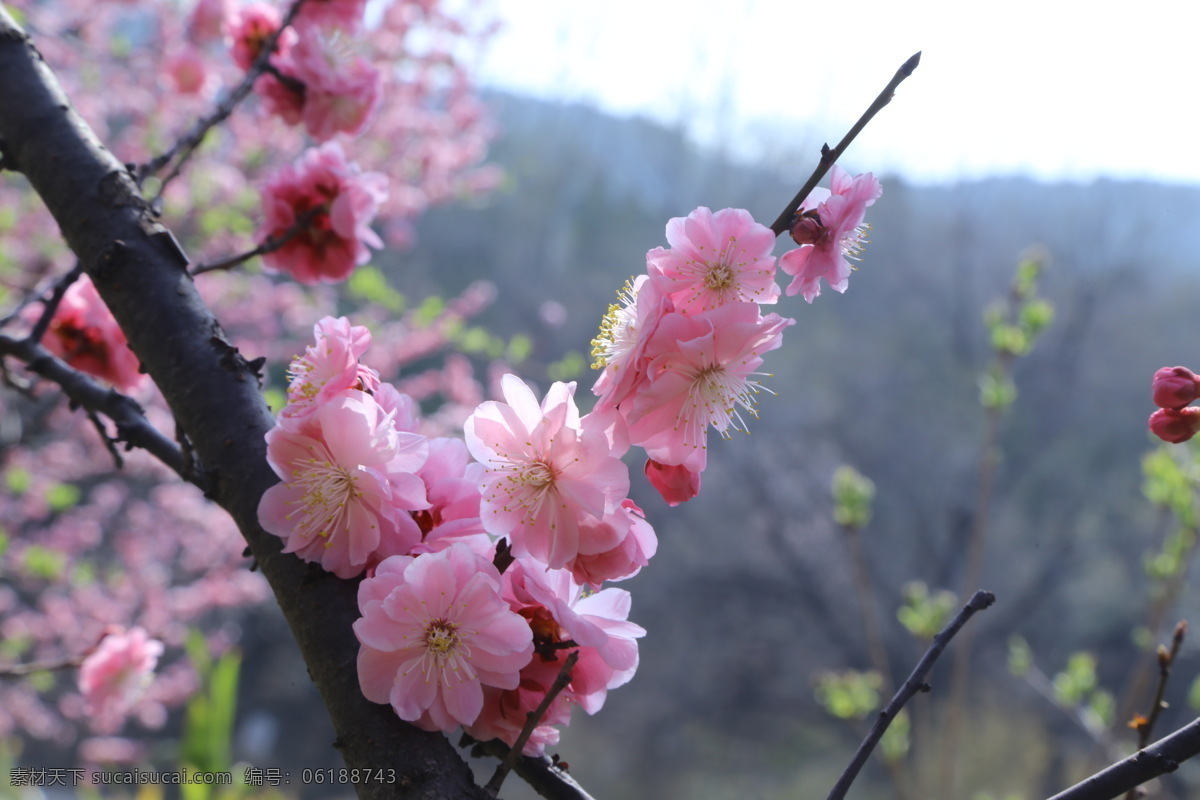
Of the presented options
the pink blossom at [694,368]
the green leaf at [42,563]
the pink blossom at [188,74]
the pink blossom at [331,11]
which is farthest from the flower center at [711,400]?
the green leaf at [42,563]

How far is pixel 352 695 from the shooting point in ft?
1.60

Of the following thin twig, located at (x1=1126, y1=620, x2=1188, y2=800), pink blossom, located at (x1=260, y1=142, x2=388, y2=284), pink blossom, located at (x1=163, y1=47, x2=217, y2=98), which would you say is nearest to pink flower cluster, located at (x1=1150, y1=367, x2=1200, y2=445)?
thin twig, located at (x1=1126, y1=620, x2=1188, y2=800)

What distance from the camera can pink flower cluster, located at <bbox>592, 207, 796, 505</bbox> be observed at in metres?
0.46

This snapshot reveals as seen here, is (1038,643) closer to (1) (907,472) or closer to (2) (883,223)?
(1) (907,472)

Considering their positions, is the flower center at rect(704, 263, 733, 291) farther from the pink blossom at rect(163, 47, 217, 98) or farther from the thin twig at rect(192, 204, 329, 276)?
the pink blossom at rect(163, 47, 217, 98)

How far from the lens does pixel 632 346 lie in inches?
18.6

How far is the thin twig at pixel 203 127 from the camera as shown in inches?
33.5

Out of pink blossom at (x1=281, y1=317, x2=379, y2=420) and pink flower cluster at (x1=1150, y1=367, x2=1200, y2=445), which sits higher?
pink flower cluster at (x1=1150, y1=367, x2=1200, y2=445)

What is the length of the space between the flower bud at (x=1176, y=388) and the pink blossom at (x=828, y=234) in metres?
0.20

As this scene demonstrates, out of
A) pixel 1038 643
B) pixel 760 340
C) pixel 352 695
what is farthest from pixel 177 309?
pixel 1038 643

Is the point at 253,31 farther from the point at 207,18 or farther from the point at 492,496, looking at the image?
the point at 492,496

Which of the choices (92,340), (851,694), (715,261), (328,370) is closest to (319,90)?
(92,340)

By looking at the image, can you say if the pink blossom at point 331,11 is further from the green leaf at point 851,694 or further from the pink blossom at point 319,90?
the green leaf at point 851,694

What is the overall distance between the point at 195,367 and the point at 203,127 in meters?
0.43
